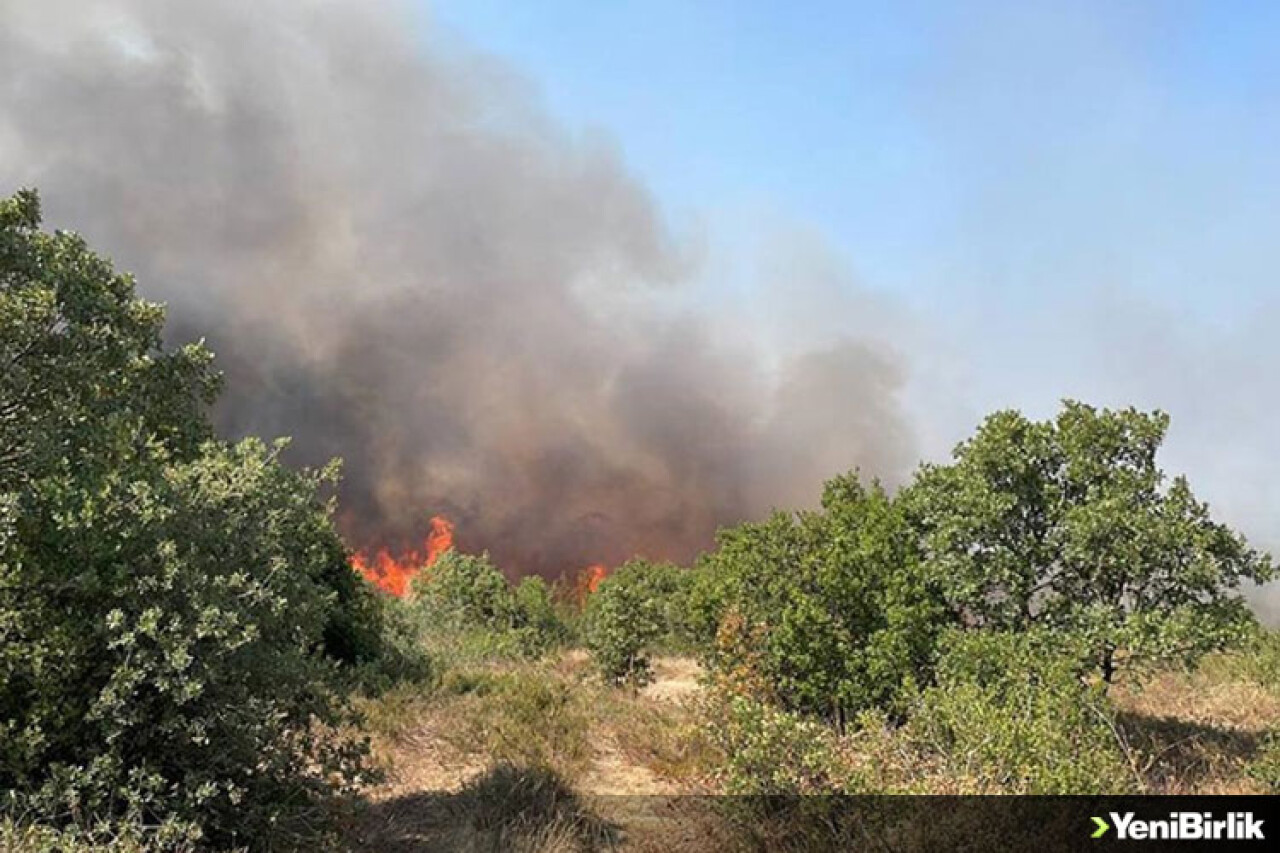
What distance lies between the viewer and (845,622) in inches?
868

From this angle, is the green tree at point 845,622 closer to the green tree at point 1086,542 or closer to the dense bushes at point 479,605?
the green tree at point 1086,542

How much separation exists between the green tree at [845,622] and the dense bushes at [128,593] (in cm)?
1210

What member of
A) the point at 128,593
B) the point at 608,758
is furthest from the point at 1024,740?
the point at 128,593

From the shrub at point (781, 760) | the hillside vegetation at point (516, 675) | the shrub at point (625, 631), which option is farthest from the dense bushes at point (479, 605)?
the shrub at point (781, 760)

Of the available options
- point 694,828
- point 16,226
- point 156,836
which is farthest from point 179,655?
point 694,828

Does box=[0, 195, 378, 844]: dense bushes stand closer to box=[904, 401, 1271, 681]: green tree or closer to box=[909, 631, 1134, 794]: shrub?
box=[909, 631, 1134, 794]: shrub

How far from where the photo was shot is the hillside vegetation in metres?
10.1

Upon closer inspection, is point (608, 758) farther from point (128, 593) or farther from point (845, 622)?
point (128, 593)

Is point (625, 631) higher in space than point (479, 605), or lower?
lower

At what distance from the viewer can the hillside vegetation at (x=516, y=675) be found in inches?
396

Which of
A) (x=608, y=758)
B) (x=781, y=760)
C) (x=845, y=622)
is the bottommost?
(x=781, y=760)

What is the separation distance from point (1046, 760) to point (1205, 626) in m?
8.46

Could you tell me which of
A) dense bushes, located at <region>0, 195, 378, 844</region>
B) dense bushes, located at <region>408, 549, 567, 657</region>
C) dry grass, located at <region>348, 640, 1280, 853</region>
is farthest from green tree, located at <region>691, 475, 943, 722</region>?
dense bushes, located at <region>408, 549, 567, 657</region>

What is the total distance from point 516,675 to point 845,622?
35.7 ft
